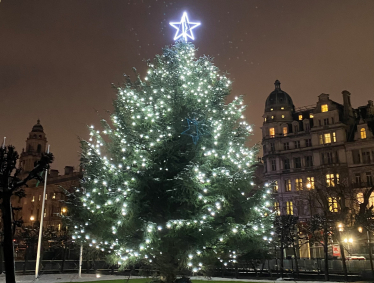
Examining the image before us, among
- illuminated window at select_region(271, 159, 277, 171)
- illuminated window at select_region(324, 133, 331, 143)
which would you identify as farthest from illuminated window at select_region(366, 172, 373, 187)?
illuminated window at select_region(271, 159, 277, 171)

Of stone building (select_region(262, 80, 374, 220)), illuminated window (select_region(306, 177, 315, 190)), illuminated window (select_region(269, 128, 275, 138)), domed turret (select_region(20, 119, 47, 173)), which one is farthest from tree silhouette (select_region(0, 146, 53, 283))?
domed turret (select_region(20, 119, 47, 173))

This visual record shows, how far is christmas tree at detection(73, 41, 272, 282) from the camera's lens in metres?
15.3

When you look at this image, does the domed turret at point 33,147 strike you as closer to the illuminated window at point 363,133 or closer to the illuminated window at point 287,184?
the illuminated window at point 287,184

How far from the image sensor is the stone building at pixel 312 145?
5819 centimetres

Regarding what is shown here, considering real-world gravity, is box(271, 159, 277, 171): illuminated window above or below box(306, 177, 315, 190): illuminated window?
above

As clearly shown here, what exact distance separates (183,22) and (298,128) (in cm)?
5070

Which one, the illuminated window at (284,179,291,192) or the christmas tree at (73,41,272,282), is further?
the illuminated window at (284,179,291,192)

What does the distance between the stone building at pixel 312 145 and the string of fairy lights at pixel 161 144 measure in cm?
4117

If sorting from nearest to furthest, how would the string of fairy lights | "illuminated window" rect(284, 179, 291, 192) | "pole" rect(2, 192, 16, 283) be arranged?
"pole" rect(2, 192, 16, 283), the string of fairy lights, "illuminated window" rect(284, 179, 291, 192)

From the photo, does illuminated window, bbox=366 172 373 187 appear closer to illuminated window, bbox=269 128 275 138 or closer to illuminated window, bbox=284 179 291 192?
illuminated window, bbox=284 179 291 192

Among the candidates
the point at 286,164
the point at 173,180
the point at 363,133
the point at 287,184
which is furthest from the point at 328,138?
the point at 173,180

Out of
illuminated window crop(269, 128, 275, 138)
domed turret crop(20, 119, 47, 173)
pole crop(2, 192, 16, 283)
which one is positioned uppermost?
domed turret crop(20, 119, 47, 173)

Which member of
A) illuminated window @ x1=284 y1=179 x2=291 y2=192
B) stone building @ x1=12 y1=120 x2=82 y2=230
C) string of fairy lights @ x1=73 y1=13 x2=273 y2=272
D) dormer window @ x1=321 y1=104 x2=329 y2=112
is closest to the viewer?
Result: string of fairy lights @ x1=73 y1=13 x2=273 y2=272

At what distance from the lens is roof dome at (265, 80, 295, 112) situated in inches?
2763
